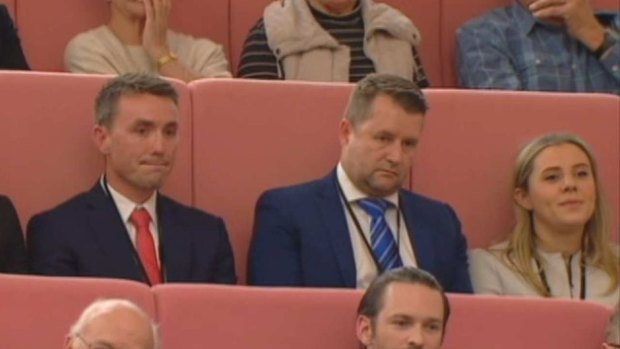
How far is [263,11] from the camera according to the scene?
3.60m

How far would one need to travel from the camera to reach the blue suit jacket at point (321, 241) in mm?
2869

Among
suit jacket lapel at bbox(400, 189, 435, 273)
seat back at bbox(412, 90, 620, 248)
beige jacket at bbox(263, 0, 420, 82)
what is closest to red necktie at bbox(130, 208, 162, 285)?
suit jacket lapel at bbox(400, 189, 435, 273)

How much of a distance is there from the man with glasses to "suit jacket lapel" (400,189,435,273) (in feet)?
2.44

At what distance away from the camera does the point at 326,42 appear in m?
3.41

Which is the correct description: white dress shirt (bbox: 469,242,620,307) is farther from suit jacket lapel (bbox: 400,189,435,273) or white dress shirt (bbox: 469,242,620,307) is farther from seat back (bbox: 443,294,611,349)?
seat back (bbox: 443,294,611,349)

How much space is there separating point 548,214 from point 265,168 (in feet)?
1.46

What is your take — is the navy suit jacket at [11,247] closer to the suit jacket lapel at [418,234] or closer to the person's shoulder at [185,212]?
the person's shoulder at [185,212]

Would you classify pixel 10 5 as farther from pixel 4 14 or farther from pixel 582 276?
pixel 582 276

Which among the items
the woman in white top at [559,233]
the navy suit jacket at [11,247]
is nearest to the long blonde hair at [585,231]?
the woman in white top at [559,233]

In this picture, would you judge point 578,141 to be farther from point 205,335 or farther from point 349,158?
point 205,335

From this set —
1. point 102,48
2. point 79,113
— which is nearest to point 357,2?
point 102,48

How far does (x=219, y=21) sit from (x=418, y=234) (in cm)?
81

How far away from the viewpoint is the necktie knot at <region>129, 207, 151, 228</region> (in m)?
2.88

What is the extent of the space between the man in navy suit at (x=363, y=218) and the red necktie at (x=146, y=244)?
147 mm
